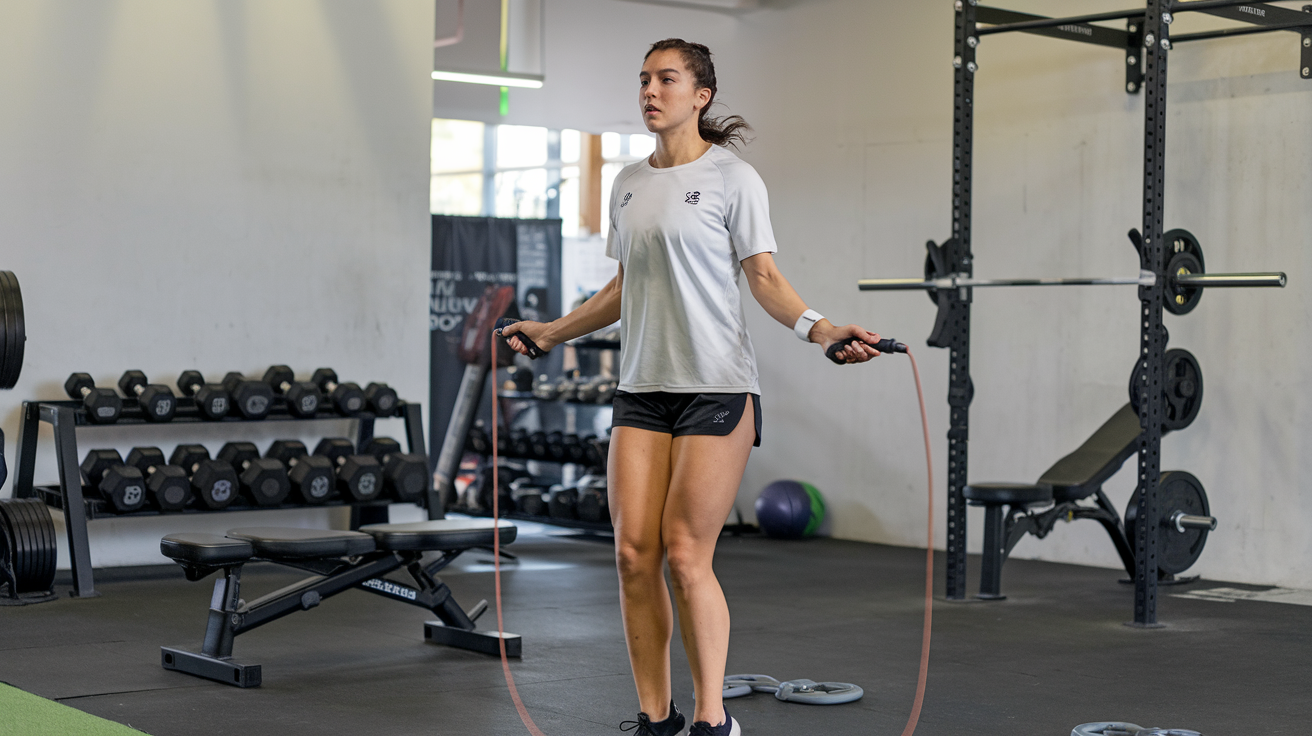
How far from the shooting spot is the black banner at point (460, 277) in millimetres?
7742

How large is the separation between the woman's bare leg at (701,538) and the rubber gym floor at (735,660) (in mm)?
542

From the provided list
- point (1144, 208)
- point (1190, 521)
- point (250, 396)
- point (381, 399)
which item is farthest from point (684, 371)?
point (381, 399)

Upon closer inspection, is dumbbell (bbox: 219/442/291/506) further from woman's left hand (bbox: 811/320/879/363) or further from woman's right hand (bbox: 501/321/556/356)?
woman's left hand (bbox: 811/320/879/363)

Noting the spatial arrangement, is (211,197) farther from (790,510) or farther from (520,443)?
(790,510)

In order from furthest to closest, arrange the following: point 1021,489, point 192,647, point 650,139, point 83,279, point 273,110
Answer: point 650,139 < point 273,110 < point 83,279 < point 1021,489 < point 192,647

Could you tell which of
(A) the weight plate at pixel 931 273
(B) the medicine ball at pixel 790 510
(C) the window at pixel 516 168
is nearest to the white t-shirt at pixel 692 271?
(A) the weight plate at pixel 931 273

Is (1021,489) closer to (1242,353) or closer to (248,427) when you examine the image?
(1242,353)

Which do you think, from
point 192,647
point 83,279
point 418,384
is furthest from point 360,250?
point 192,647

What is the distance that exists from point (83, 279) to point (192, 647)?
2026 mm

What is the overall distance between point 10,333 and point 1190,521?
155 inches

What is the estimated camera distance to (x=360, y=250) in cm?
577

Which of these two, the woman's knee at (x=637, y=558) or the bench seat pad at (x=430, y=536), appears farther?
the bench seat pad at (x=430, y=536)

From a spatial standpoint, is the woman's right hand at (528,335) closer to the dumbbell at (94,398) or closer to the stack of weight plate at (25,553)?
the stack of weight plate at (25,553)

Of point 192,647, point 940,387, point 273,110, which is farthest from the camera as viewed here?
point 940,387
